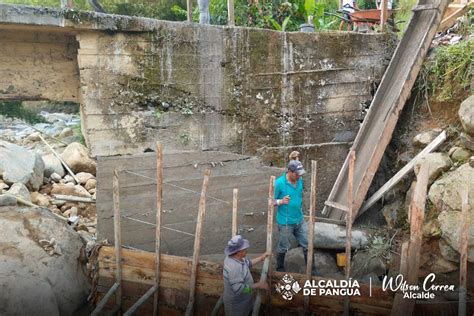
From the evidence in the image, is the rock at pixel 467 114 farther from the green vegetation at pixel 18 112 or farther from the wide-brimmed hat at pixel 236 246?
the green vegetation at pixel 18 112

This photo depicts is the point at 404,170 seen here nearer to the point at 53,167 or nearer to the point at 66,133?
the point at 53,167

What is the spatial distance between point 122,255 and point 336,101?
3373 mm

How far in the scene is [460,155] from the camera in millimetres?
4926

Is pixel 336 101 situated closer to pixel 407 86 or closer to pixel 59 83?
pixel 407 86

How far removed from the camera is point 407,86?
552cm

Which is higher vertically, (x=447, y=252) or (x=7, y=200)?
(x=7, y=200)

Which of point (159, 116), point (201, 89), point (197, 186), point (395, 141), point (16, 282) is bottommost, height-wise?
point (16, 282)

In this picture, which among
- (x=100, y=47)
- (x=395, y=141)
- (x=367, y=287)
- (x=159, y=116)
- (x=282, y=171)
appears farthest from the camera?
(x=395, y=141)

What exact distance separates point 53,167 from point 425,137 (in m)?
5.84

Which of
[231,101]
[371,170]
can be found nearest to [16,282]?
[231,101]

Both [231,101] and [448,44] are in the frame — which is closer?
[231,101]

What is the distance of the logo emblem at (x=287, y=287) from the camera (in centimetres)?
441

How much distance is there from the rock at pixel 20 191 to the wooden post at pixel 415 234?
4.97 metres

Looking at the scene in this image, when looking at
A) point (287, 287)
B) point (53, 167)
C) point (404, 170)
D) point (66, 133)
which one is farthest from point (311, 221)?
point (66, 133)
